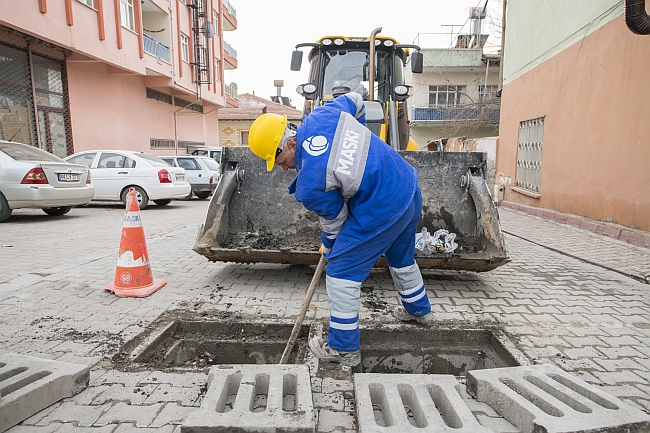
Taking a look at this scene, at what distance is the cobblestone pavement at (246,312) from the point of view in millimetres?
2088

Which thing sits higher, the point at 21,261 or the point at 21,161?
the point at 21,161

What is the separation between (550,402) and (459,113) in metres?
22.2

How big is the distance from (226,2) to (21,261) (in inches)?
1049

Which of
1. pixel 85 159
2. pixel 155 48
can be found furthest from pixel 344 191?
pixel 155 48

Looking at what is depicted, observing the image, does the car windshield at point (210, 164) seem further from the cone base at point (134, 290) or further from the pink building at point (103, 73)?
the cone base at point (134, 290)

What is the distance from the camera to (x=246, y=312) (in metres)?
3.28

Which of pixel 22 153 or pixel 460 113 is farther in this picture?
pixel 460 113

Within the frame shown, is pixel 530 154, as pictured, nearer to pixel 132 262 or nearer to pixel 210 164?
pixel 210 164

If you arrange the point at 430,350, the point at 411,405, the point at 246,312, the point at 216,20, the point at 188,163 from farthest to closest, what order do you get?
the point at 216,20
the point at 188,163
the point at 246,312
the point at 430,350
the point at 411,405

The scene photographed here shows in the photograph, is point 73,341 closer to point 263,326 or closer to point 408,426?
point 263,326

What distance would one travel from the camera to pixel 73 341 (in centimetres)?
273

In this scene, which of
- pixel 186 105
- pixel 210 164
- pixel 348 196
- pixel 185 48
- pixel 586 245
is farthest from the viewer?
pixel 186 105

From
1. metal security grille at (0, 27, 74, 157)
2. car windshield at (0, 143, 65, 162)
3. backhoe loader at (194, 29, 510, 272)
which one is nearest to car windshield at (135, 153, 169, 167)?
car windshield at (0, 143, 65, 162)

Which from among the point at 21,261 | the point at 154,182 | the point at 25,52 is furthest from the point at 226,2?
the point at 21,261
